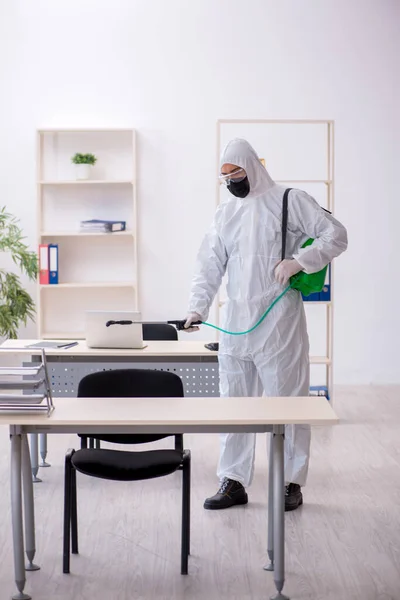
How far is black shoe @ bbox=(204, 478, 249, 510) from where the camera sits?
3.74 m

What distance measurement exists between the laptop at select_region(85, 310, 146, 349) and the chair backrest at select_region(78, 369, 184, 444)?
0.69 meters

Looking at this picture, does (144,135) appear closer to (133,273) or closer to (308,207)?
(133,273)

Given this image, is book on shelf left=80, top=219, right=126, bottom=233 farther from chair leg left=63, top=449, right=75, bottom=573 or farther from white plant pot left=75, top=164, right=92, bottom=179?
chair leg left=63, top=449, right=75, bottom=573

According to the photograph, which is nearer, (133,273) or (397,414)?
(397,414)

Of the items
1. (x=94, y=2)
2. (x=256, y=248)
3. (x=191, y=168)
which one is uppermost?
(x=94, y=2)

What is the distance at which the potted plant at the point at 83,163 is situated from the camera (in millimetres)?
6195

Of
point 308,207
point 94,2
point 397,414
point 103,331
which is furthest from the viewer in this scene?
point 94,2

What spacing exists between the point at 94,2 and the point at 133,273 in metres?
2.08

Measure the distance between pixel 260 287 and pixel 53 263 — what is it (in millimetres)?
2927

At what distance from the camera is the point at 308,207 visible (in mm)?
3609

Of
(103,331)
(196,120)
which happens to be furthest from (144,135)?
(103,331)

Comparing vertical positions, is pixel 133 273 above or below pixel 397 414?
above

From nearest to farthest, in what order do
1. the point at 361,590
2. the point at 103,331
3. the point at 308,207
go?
the point at 361,590, the point at 308,207, the point at 103,331

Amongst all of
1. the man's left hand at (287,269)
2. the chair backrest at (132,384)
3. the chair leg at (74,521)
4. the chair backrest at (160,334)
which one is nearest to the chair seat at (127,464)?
the chair leg at (74,521)
